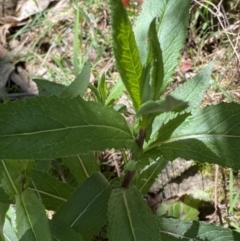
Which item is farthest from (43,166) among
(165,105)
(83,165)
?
(165,105)

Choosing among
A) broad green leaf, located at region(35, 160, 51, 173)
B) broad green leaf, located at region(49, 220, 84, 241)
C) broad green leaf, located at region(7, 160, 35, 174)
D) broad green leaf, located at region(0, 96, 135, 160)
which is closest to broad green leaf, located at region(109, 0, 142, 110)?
broad green leaf, located at region(0, 96, 135, 160)

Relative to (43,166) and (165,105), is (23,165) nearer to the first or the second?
(43,166)

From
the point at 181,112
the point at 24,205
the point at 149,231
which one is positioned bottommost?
the point at 149,231

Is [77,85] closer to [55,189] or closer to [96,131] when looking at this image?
[96,131]

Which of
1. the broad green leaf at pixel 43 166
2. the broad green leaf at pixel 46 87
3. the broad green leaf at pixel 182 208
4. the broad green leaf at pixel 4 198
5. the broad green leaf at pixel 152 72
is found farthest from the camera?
the broad green leaf at pixel 182 208

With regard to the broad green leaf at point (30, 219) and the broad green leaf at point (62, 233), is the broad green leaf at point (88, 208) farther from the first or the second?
the broad green leaf at point (30, 219)

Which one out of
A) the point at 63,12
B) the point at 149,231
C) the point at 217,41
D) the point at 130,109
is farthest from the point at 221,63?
the point at 149,231

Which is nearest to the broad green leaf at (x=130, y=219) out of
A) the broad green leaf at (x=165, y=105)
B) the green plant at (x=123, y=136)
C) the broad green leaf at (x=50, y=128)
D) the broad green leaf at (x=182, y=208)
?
the green plant at (x=123, y=136)
